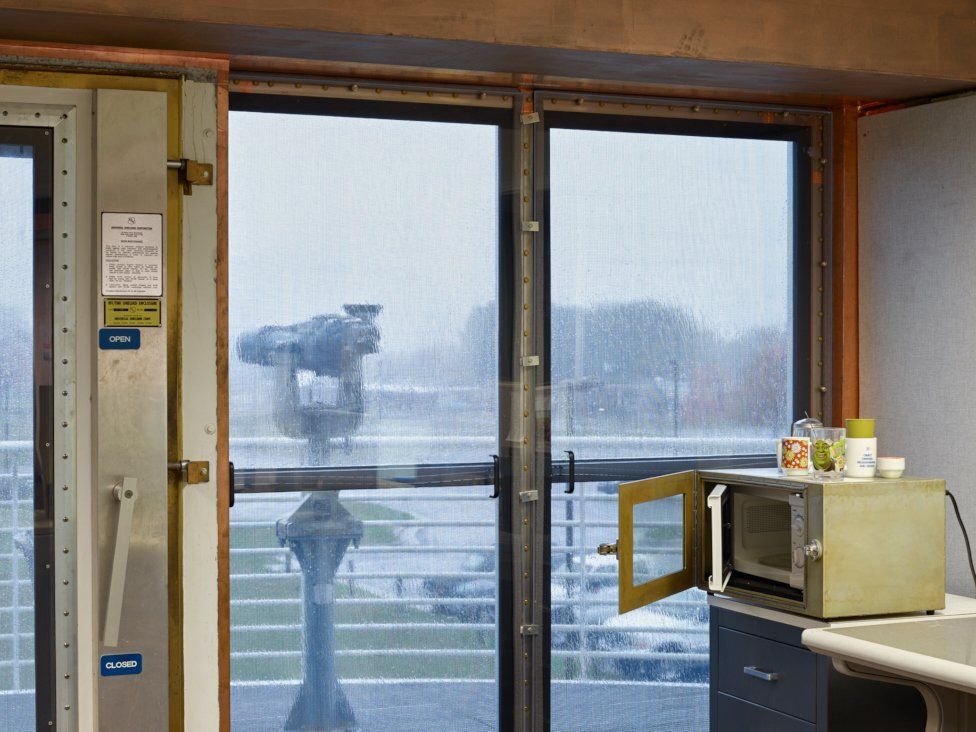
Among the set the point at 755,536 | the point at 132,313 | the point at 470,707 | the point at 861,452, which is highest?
the point at 132,313

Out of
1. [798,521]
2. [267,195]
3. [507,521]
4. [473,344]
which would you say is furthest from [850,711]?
[267,195]

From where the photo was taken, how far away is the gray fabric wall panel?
3281 mm

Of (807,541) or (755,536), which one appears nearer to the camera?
(807,541)

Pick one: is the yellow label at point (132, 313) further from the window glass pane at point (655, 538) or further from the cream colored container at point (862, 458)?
the cream colored container at point (862, 458)

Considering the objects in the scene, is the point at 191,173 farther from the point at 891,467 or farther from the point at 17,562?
the point at 891,467

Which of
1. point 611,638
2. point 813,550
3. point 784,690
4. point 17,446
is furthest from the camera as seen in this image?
point 611,638

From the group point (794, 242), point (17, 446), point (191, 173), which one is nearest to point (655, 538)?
point (794, 242)

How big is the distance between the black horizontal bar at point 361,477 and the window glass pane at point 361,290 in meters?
0.03

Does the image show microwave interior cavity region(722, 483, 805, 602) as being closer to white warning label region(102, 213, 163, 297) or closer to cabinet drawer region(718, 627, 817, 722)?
cabinet drawer region(718, 627, 817, 722)

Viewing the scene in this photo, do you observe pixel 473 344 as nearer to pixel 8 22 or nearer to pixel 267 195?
pixel 267 195

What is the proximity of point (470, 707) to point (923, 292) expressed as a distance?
1826 mm

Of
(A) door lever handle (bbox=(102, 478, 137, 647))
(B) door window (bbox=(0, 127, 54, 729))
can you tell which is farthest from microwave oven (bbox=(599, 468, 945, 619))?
(B) door window (bbox=(0, 127, 54, 729))

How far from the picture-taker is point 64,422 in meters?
2.83

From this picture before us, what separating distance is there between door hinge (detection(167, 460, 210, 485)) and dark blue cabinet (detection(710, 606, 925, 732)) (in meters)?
1.37
